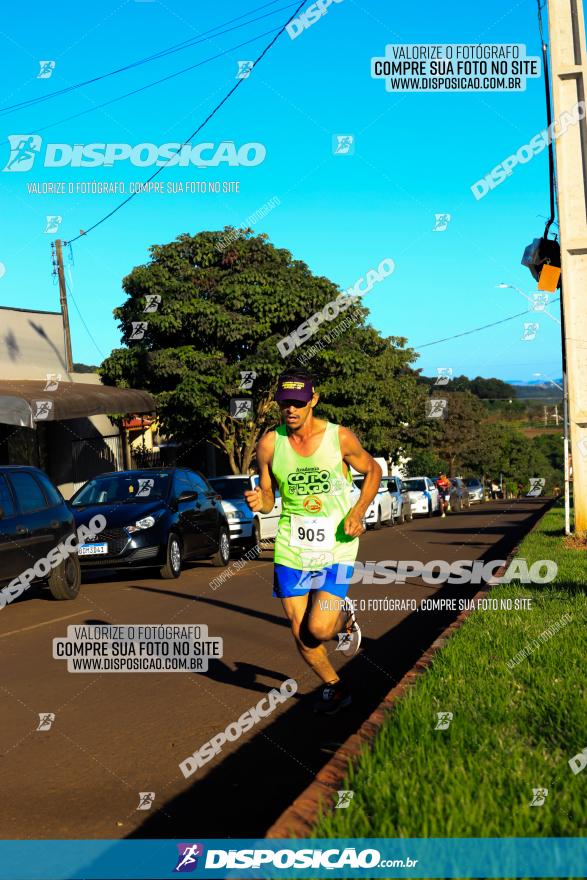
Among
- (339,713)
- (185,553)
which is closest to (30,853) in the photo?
(339,713)

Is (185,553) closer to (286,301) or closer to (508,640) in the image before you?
(508,640)

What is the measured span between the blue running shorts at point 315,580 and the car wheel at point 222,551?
12.3 m

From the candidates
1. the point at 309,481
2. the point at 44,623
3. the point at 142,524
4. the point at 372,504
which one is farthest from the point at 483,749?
the point at 372,504

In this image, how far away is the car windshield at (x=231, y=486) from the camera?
22906 mm

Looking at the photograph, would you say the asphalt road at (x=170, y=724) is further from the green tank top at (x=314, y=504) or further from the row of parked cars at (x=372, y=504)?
the row of parked cars at (x=372, y=504)

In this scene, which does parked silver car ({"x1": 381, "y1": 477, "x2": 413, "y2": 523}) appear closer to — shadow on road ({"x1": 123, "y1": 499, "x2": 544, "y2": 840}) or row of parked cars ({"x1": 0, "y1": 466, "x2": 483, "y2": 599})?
row of parked cars ({"x1": 0, "y1": 466, "x2": 483, "y2": 599})

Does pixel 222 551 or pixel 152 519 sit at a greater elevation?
pixel 152 519

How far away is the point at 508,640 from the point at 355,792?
3803 millimetres

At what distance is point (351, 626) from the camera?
8000 millimetres

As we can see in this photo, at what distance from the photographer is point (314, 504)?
643cm

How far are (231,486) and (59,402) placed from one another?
4.08m

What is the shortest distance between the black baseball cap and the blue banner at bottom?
2860 mm

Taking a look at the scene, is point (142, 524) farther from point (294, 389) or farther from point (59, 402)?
point (294, 389)

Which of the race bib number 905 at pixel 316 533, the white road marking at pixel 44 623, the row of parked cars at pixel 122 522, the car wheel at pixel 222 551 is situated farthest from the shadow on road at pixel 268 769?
the car wheel at pixel 222 551
